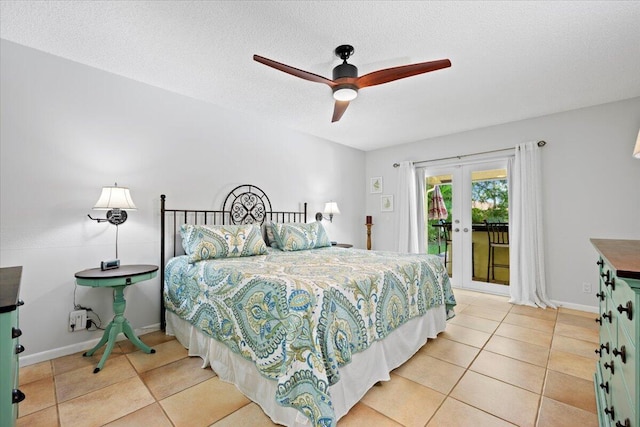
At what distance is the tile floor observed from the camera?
64.8 inches

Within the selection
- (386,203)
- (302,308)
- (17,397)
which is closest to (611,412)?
(302,308)

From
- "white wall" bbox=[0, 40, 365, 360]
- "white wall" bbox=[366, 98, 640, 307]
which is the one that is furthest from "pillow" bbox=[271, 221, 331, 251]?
"white wall" bbox=[366, 98, 640, 307]

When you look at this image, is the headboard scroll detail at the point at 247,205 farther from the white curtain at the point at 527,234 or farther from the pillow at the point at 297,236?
the white curtain at the point at 527,234

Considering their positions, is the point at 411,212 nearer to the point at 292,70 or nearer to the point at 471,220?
the point at 471,220

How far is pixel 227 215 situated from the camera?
3.49m

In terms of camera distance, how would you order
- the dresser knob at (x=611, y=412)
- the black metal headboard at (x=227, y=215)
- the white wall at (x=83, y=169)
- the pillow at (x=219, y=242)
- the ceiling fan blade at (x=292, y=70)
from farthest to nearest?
the black metal headboard at (x=227, y=215)
the pillow at (x=219, y=242)
the white wall at (x=83, y=169)
the ceiling fan blade at (x=292, y=70)
the dresser knob at (x=611, y=412)

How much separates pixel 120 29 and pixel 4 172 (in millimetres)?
1388

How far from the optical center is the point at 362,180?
562cm

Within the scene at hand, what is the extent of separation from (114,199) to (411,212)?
13.5 feet

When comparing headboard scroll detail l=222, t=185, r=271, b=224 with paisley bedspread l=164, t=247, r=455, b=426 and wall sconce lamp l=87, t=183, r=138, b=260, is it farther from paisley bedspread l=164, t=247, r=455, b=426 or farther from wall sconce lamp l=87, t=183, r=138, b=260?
wall sconce lamp l=87, t=183, r=138, b=260

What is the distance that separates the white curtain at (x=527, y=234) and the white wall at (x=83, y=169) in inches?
147

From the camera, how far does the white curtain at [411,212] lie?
4.92 meters

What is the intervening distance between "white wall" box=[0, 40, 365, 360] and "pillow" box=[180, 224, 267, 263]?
555 millimetres

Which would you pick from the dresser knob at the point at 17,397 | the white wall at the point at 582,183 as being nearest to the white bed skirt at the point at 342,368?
the dresser knob at the point at 17,397
